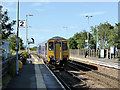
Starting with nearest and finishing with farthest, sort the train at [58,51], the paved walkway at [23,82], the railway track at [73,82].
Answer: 1. the paved walkway at [23,82]
2. the railway track at [73,82]
3. the train at [58,51]

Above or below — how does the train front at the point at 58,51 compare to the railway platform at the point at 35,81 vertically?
above

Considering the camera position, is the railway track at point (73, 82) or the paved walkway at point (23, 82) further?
the railway track at point (73, 82)

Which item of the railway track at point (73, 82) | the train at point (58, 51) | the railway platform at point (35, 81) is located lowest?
the railway track at point (73, 82)

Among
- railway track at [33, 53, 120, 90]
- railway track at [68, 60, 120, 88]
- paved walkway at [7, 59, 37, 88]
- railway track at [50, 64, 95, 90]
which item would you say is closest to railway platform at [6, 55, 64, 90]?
paved walkway at [7, 59, 37, 88]

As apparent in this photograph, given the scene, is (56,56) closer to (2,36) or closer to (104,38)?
(2,36)

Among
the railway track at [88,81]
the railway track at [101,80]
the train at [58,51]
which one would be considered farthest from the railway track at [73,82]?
the train at [58,51]

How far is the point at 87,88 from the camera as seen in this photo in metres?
11.9

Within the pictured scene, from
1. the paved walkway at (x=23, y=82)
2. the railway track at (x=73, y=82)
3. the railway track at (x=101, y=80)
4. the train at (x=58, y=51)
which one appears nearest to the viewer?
the paved walkway at (x=23, y=82)

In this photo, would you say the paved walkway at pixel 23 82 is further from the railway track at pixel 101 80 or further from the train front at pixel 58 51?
the train front at pixel 58 51

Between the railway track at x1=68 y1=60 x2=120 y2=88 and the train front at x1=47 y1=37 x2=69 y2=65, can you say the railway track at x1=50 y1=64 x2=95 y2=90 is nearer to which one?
the railway track at x1=68 y1=60 x2=120 y2=88

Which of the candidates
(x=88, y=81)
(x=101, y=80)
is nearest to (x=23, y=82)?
(x=88, y=81)

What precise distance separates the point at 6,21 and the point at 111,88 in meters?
9.29

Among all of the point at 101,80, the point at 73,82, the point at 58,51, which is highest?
the point at 58,51

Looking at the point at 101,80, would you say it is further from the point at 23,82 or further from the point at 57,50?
the point at 57,50
